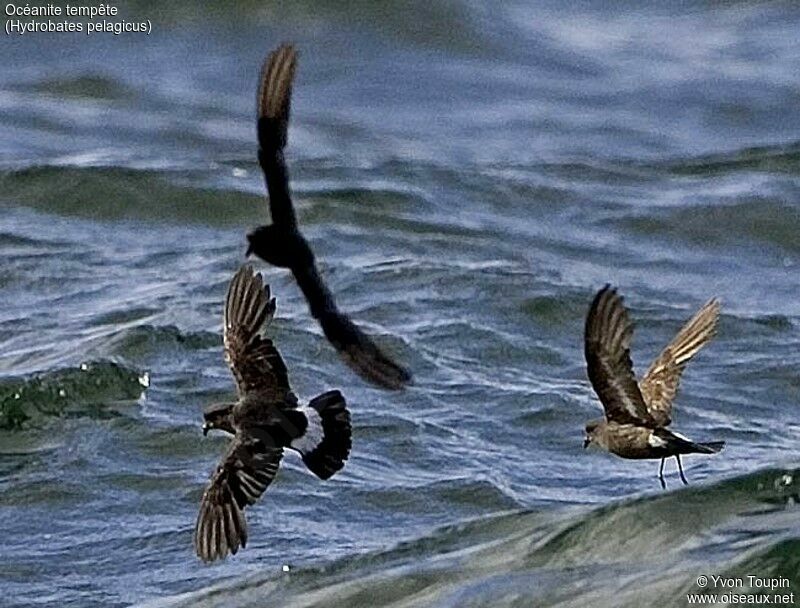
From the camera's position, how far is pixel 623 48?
783 inches

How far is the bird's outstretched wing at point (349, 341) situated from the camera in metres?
5.57

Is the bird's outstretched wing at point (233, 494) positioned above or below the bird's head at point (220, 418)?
below

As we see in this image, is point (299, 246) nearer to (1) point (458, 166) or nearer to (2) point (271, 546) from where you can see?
(2) point (271, 546)

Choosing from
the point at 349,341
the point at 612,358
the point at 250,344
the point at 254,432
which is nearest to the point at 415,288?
the point at 250,344

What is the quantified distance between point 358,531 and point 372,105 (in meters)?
9.86

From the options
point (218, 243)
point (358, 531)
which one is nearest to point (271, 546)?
point (358, 531)

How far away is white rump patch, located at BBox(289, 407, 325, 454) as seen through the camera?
20.2 ft

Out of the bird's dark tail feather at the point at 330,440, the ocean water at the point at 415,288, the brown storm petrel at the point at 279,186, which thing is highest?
the brown storm petrel at the point at 279,186

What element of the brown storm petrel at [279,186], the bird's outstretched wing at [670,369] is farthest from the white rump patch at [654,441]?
the brown storm petrel at [279,186]

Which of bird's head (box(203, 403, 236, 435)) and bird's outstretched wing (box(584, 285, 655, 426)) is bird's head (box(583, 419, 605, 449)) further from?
bird's head (box(203, 403, 236, 435))

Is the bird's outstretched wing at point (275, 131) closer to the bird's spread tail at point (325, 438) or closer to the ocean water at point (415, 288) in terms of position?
the bird's spread tail at point (325, 438)

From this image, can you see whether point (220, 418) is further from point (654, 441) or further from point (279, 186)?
point (654, 441)

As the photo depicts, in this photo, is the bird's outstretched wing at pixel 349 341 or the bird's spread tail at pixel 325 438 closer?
the bird's outstretched wing at pixel 349 341

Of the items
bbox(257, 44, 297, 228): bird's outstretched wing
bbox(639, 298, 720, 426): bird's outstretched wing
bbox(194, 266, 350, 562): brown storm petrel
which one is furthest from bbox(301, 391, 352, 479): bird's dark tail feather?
bbox(639, 298, 720, 426): bird's outstretched wing
